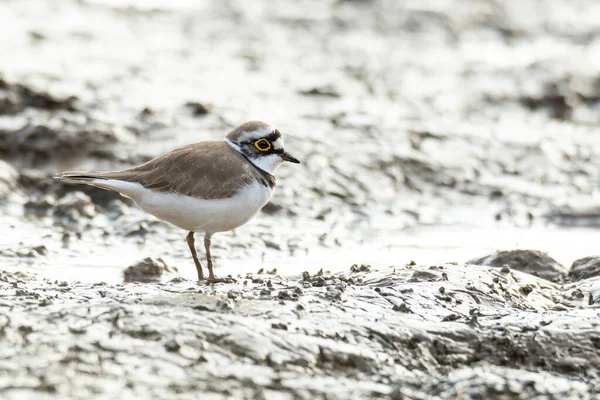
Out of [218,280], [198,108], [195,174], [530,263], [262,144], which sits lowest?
[218,280]

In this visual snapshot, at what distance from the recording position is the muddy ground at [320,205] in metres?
4.93

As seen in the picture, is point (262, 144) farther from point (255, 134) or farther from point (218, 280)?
point (218, 280)

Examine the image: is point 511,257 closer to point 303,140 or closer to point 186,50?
point 303,140

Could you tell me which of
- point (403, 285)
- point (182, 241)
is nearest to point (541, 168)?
point (182, 241)

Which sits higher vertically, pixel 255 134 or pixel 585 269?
pixel 255 134

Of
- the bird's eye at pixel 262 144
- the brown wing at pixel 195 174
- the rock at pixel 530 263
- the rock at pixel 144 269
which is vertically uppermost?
the bird's eye at pixel 262 144

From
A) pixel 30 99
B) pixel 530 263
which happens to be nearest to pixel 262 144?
pixel 530 263

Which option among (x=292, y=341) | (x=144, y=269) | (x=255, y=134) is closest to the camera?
(x=292, y=341)

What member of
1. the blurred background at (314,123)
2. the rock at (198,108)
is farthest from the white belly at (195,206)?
the rock at (198,108)

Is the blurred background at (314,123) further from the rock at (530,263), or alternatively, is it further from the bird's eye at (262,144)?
the bird's eye at (262,144)

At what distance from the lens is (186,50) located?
15.0 m

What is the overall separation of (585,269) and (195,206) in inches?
127

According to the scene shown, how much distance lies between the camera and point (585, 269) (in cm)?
754

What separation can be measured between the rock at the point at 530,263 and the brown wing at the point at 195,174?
2.20 m
